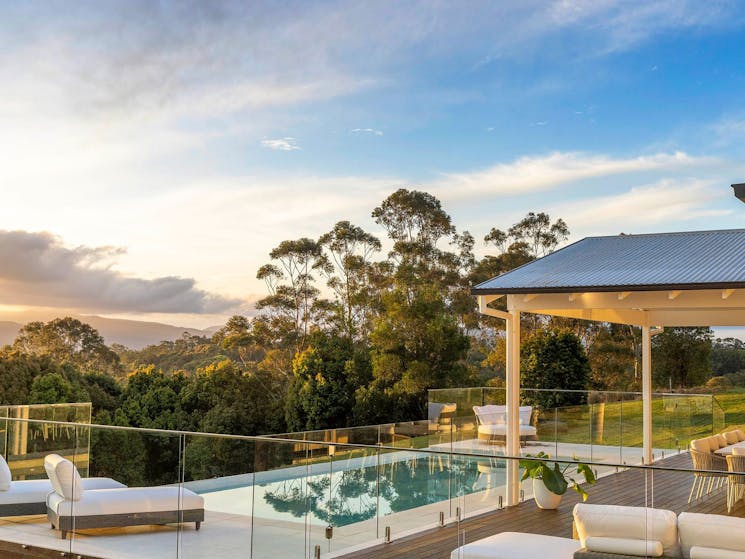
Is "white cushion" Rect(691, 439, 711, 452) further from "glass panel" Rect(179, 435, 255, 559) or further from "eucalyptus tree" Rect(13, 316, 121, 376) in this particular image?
"eucalyptus tree" Rect(13, 316, 121, 376)

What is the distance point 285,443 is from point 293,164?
85.0ft

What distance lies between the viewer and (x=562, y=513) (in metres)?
6.59

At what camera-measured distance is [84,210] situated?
33031mm

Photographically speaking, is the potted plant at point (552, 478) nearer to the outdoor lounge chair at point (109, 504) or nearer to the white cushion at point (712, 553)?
the white cushion at point (712, 553)

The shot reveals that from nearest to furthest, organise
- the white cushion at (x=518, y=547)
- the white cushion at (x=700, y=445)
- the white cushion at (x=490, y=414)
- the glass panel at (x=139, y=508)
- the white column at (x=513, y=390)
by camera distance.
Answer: the white cushion at (x=518, y=547), the glass panel at (x=139, y=508), the white cushion at (x=700, y=445), the white column at (x=513, y=390), the white cushion at (x=490, y=414)

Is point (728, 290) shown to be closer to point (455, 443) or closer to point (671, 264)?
point (671, 264)

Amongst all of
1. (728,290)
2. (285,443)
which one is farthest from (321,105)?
(285,443)

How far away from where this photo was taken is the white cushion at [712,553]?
5.47 meters

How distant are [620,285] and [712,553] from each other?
→ 6198 mm

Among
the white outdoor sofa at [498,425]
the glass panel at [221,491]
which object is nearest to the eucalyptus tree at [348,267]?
the white outdoor sofa at [498,425]

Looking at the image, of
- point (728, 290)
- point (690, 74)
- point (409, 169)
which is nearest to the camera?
point (728, 290)

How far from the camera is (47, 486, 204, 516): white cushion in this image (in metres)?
7.84

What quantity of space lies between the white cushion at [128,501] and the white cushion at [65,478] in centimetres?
6

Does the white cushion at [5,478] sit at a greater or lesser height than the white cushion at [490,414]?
lesser
